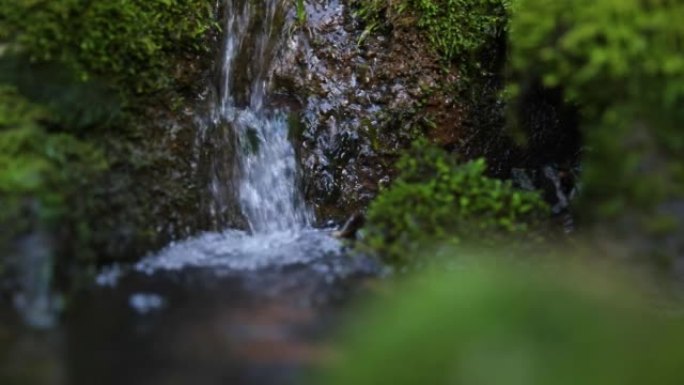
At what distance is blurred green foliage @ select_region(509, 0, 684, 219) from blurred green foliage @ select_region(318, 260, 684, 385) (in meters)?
1.54

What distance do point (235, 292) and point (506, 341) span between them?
2.19 metres

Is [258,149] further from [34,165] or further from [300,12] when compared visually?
[34,165]

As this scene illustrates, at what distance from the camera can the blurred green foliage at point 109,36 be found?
16.1 feet

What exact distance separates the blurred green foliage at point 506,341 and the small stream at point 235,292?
864 mm

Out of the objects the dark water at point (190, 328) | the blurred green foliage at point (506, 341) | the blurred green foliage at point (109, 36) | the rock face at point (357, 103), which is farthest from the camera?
the rock face at point (357, 103)

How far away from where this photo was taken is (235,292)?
14.3 feet

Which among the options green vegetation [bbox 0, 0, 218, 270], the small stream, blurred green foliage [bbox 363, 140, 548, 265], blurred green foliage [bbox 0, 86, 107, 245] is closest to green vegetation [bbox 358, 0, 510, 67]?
the small stream

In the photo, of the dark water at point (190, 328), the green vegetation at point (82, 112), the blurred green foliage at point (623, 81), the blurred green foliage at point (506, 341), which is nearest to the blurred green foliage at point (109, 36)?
the green vegetation at point (82, 112)

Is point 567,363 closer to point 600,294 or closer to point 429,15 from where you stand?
point 600,294

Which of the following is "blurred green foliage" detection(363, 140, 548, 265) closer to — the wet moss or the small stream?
the small stream

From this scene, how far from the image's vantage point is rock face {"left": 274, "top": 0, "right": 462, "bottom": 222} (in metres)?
6.16

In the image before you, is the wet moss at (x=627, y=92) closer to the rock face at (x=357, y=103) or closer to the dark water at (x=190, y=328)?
the dark water at (x=190, y=328)

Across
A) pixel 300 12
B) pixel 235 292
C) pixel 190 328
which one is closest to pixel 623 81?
pixel 235 292

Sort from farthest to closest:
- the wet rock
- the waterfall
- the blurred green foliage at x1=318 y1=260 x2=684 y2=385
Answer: the waterfall → the wet rock → the blurred green foliage at x1=318 y1=260 x2=684 y2=385
